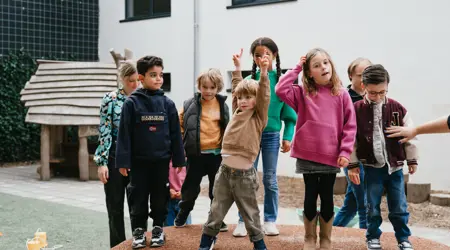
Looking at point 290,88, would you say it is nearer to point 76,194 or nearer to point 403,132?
point 403,132

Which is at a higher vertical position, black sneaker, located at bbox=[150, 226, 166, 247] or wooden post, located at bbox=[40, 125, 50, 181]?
black sneaker, located at bbox=[150, 226, 166, 247]

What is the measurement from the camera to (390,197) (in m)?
4.32

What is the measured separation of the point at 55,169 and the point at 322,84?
9218mm

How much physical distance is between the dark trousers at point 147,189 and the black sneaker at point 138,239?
0.04m

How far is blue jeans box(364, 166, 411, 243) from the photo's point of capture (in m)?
4.26

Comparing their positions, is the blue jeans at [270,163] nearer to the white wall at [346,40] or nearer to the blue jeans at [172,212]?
the blue jeans at [172,212]

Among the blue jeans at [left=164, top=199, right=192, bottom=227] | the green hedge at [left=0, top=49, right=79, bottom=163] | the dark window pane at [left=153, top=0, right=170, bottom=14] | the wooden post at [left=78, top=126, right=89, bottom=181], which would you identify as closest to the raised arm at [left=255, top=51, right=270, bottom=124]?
the blue jeans at [left=164, top=199, right=192, bottom=227]

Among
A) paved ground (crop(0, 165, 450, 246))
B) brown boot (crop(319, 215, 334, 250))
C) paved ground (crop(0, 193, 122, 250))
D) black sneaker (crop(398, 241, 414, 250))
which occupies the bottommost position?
paved ground (crop(0, 165, 450, 246))

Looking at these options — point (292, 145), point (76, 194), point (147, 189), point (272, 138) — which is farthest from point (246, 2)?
point (147, 189)

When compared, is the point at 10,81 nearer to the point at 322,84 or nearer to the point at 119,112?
the point at 119,112

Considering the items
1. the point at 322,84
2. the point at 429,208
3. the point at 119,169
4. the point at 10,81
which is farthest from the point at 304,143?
the point at 10,81

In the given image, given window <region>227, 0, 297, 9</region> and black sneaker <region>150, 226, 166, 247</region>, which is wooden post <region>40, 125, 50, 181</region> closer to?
window <region>227, 0, 297, 9</region>

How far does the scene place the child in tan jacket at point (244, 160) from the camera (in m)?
4.04

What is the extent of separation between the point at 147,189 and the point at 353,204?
202 cm
